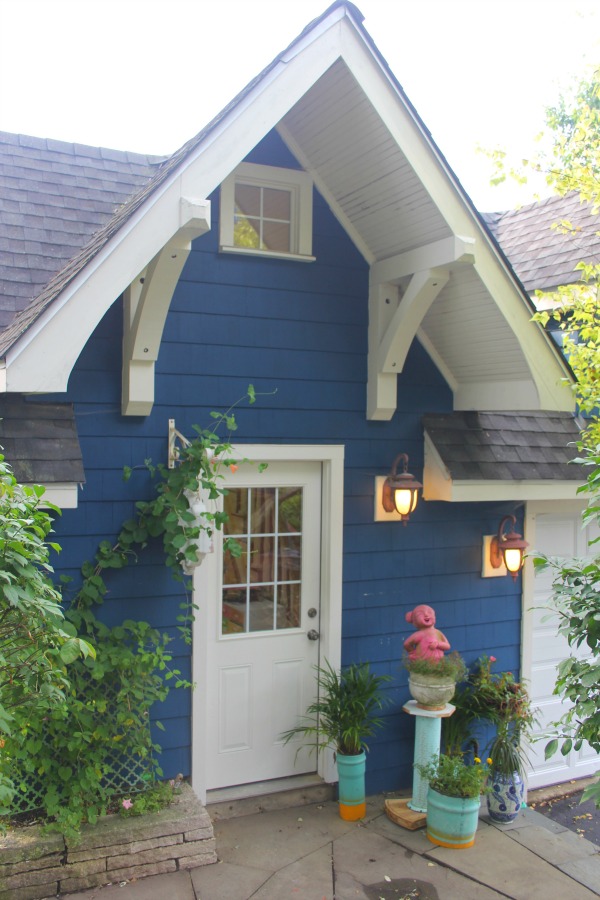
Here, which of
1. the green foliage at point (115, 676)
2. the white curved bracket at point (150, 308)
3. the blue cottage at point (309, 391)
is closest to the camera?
the white curved bracket at point (150, 308)

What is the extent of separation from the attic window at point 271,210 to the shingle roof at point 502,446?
1.46 metres

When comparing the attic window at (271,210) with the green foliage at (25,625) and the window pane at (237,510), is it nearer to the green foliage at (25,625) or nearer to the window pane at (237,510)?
the window pane at (237,510)

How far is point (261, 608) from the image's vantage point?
4922 millimetres

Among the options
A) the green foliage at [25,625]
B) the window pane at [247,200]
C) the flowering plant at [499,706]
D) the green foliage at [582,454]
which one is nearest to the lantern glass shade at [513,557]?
the green foliage at [582,454]

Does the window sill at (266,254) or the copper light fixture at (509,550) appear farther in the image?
the copper light fixture at (509,550)

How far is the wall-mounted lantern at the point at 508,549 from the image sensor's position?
17.1 feet

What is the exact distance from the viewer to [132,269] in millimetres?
3533

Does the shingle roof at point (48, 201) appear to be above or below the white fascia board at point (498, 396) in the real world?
above

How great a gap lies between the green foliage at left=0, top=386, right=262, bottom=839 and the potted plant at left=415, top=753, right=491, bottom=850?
5.16 feet

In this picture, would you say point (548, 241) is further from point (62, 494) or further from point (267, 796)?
point (267, 796)

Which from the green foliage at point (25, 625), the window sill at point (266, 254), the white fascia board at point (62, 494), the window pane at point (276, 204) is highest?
the window pane at point (276, 204)

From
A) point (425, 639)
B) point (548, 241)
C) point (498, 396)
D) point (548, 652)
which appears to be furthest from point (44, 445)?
point (548, 241)

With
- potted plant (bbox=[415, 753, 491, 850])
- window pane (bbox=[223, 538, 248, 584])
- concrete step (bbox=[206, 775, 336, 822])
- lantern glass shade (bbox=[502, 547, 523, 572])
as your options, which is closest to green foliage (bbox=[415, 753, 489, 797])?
potted plant (bbox=[415, 753, 491, 850])

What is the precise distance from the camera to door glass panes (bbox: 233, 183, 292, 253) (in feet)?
15.6
